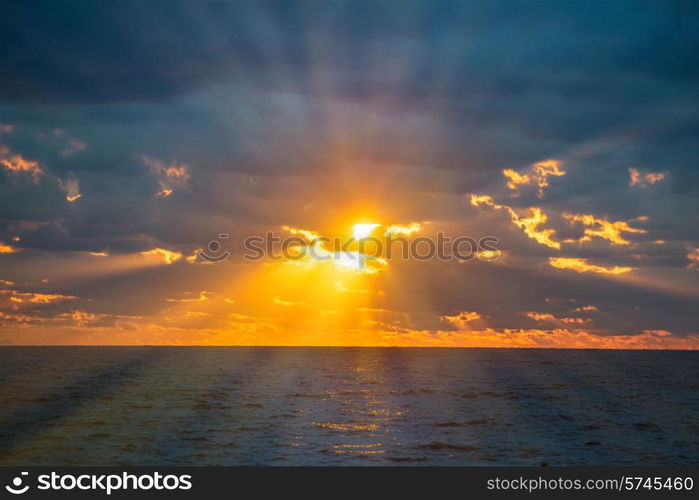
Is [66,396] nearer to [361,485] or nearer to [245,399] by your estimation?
[245,399]

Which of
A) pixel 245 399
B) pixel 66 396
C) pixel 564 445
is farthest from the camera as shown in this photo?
pixel 66 396

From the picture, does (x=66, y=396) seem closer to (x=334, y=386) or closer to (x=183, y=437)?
(x=334, y=386)

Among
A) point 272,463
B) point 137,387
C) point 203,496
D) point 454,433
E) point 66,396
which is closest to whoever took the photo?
point 203,496

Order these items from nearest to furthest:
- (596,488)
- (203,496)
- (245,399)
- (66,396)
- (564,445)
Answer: (203,496) → (596,488) → (564,445) → (245,399) → (66,396)

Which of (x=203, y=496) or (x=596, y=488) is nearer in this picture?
(x=203, y=496)

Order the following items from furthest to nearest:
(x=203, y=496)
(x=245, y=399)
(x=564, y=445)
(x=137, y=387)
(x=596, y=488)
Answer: (x=137, y=387) → (x=245, y=399) → (x=564, y=445) → (x=596, y=488) → (x=203, y=496)

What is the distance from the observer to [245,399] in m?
82.3

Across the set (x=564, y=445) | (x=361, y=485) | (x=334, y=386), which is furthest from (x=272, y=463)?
(x=334, y=386)

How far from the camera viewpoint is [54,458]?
44188mm

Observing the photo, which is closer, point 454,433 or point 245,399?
point 454,433

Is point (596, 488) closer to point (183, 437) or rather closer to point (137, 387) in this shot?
point (183, 437)

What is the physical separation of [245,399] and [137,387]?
95.3 feet

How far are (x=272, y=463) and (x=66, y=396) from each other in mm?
56616

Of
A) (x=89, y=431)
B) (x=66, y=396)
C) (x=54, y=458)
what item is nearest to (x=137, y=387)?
(x=66, y=396)
